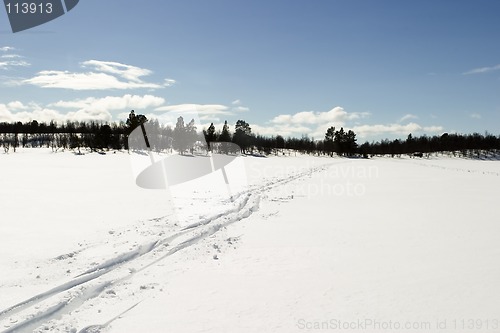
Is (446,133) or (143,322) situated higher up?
(446,133)

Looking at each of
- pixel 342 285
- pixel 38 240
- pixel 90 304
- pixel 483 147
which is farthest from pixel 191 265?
pixel 483 147

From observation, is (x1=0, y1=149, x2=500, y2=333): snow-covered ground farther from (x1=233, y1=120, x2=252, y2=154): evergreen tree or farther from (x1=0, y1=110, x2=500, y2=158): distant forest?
(x1=233, y1=120, x2=252, y2=154): evergreen tree

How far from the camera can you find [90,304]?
17.0 ft

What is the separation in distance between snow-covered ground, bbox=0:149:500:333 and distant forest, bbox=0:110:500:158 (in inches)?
2621

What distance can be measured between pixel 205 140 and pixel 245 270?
84189mm

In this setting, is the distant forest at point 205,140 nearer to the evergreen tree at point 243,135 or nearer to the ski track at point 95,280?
the evergreen tree at point 243,135

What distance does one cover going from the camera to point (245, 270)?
6852 millimetres

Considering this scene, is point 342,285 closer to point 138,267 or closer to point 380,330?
point 380,330

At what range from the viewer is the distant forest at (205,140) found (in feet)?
277

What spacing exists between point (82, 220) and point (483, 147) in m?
170

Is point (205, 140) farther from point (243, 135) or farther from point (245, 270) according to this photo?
point (245, 270)

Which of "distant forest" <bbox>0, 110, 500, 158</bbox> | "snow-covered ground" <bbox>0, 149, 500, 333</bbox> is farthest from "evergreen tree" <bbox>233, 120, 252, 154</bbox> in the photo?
"snow-covered ground" <bbox>0, 149, 500, 333</bbox>

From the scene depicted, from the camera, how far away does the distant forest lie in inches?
3329

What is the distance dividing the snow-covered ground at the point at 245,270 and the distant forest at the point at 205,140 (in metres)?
Result: 66.6
